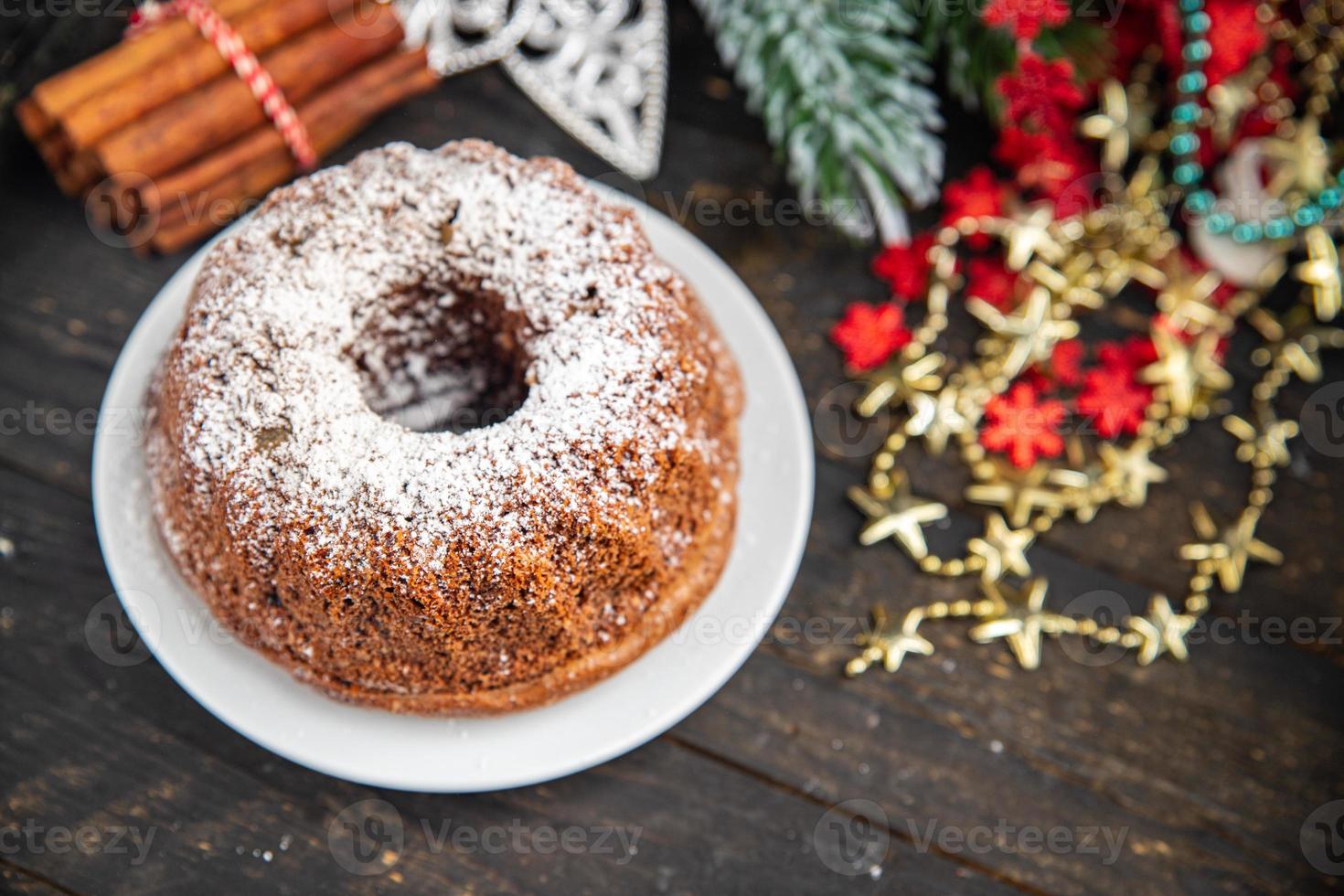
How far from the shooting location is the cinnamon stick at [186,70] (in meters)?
1.43

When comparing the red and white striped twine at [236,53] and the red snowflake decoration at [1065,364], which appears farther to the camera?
the red snowflake decoration at [1065,364]

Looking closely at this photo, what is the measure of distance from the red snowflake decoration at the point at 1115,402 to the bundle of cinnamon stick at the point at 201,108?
114 centimetres

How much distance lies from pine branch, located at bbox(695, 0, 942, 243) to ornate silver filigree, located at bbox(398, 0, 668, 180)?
0.62ft

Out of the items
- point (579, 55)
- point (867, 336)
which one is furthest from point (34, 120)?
point (867, 336)

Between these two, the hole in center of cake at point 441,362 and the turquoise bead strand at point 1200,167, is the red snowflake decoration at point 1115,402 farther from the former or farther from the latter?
the hole in center of cake at point 441,362

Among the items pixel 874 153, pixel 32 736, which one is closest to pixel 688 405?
pixel 874 153

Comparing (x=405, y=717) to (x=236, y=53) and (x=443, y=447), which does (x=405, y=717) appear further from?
(x=236, y=53)

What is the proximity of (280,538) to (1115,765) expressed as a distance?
117cm

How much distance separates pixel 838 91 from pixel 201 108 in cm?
89

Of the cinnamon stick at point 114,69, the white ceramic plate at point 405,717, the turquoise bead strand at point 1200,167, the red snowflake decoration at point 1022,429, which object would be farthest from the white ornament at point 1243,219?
the cinnamon stick at point 114,69

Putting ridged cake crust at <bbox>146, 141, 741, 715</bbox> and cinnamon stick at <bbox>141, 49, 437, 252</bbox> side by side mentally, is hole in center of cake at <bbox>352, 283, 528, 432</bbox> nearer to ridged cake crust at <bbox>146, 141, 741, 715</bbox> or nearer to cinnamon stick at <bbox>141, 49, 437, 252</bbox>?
ridged cake crust at <bbox>146, 141, 741, 715</bbox>

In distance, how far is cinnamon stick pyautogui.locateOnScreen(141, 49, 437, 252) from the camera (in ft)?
4.97

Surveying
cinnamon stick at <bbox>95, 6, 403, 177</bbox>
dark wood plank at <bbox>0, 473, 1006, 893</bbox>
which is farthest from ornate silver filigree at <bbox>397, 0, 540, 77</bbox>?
dark wood plank at <bbox>0, 473, 1006, 893</bbox>

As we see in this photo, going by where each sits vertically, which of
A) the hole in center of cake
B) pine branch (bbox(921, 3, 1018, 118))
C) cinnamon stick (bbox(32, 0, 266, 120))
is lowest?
the hole in center of cake
